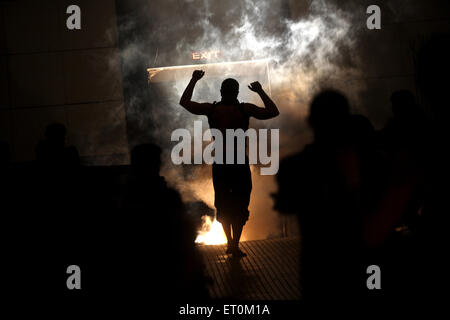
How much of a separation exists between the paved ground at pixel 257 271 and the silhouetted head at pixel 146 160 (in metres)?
1.22

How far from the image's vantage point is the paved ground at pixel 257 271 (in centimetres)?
410

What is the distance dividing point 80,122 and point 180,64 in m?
1.89

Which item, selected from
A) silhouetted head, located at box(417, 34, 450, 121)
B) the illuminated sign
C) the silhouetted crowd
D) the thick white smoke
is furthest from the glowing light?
silhouetted head, located at box(417, 34, 450, 121)

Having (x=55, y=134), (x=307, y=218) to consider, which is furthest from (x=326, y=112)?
(x=55, y=134)

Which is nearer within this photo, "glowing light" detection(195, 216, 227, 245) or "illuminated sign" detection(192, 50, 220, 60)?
"glowing light" detection(195, 216, 227, 245)

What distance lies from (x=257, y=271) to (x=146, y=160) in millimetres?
1698

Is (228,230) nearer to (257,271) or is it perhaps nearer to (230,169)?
(230,169)

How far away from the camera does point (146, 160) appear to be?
13.7ft

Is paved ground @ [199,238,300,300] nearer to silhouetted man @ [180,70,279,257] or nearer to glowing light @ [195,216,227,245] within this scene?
silhouetted man @ [180,70,279,257]

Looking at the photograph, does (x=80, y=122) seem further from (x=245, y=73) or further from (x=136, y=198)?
(x=136, y=198)

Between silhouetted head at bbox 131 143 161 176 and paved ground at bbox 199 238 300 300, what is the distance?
122 cm

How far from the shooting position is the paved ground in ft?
13.5

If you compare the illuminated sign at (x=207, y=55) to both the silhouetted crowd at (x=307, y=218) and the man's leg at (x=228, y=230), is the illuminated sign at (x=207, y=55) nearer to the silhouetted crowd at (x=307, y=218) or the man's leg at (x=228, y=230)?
the silhouetted crowd at (x=307, y=218)

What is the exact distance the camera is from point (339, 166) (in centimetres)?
192
